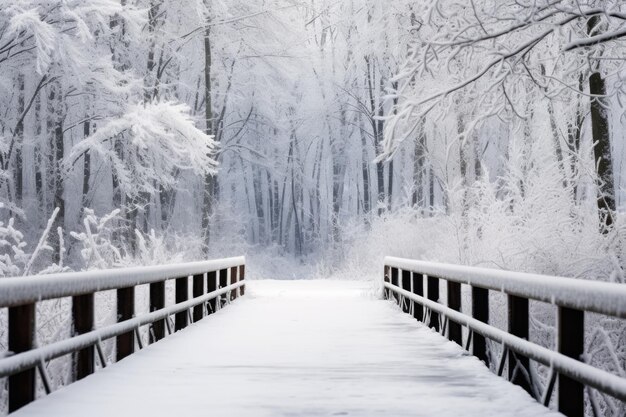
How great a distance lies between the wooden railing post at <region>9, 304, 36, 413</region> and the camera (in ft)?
19.3

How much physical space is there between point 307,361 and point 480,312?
68.3 inches

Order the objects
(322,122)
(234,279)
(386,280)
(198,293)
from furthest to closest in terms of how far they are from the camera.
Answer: (322,122) → (386,280) → (234,279) → (198,293)

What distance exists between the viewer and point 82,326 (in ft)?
24.0

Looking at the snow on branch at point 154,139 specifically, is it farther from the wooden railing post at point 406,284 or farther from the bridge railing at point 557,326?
the bridge railing at point 557,326

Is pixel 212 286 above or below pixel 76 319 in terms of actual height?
below

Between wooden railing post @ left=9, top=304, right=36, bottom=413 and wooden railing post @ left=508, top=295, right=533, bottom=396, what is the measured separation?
3636 mm

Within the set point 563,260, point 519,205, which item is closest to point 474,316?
point 563,260

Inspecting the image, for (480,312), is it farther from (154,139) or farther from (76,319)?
(154,139)

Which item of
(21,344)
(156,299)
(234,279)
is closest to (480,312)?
(156,299)

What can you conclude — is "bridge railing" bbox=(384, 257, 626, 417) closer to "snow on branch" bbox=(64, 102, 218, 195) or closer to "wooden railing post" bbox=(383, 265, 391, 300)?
"wooden railing post" bbox=(383, 265, 391, 300)

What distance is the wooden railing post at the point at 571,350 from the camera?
18.6ft

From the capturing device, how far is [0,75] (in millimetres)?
28000

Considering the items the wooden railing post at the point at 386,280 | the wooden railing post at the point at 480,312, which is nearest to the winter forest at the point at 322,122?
the wooden railing post at the point at 480,312

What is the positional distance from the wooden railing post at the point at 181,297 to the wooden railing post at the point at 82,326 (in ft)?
13.5
